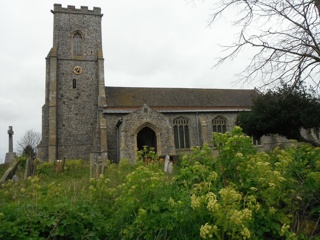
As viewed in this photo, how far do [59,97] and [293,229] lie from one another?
2370 cm

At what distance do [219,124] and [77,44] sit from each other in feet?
50.3

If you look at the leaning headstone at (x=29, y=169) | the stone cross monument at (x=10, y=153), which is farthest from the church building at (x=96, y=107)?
the leaning headstone at (x=29, y=169)

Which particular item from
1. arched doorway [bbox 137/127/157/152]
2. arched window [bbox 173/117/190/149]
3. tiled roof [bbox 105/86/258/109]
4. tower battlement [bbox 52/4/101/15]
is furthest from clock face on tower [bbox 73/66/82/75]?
arched window [bbox 173/117/190/149]

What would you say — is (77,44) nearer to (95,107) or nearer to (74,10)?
(74,10)

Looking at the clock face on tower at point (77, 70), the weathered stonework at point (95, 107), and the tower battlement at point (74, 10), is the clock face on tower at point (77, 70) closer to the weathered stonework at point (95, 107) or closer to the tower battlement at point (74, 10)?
the weathered stonework at point (95, 107)

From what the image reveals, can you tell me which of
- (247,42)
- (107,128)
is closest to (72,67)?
(107,128)

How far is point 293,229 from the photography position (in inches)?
148

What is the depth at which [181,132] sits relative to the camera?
25062 mm

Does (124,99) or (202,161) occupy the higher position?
(124,99)

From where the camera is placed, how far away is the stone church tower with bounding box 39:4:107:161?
23547mm

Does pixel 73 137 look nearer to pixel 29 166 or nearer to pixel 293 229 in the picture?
pixel 29 166

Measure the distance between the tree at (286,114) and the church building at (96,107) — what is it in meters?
5.72

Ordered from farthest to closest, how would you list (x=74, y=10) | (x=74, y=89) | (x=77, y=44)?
(x=74, y=10) → (x=77, y=44) → (x=74, y=89)

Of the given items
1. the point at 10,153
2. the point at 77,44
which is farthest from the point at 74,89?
the point at 10,153
